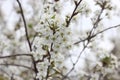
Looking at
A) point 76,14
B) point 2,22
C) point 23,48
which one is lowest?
point 2,22

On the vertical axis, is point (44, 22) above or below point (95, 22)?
above

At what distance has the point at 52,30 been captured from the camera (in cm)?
210

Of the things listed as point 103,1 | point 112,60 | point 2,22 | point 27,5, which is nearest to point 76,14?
point 103,1

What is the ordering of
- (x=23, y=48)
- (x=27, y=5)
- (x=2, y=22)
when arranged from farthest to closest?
(x=2, y=22), (x=27, y=5), (x=23, y=48)

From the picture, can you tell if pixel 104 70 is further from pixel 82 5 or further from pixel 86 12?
pixel 82 5

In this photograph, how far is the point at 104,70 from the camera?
348 cm

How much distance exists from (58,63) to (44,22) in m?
0.30

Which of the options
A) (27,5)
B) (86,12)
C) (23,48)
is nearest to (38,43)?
(86,12)

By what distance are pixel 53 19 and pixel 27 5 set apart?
401 cm

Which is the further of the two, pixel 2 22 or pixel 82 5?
pixel 2 22

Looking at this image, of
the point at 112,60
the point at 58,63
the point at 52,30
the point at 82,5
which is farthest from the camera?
the point at 112,60

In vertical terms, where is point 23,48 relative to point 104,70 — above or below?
below

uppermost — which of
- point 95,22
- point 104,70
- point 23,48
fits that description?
Result: point 95,22

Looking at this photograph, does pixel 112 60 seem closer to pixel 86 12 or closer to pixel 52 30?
pixel 86 12
